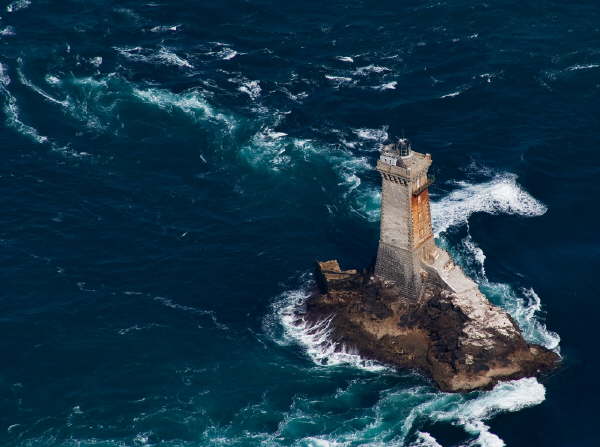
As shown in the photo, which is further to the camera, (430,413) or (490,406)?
(490,406)

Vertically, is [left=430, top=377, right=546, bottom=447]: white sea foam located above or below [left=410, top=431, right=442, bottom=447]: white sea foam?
above

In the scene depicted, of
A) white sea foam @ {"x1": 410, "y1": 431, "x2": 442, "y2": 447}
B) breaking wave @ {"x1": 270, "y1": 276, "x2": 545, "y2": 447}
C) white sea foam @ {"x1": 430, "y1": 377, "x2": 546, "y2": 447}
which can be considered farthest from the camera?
white sea foam @ {"x1": 430, "y1": 377, "x2": 546, "y2": 447}

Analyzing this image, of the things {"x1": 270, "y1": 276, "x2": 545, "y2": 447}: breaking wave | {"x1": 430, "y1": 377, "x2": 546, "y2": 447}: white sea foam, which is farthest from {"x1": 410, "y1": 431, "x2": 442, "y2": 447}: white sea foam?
{"x1": 430, "y1": 377, "x2": 546, "y2": 447}: white sea foam

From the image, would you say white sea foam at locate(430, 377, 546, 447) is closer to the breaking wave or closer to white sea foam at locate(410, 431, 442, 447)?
the breaking wave

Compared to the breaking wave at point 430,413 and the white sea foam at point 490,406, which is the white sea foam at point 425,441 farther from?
the white sea foam at point 490,406

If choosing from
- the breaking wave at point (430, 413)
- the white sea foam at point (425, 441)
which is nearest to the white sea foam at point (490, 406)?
the breaking wave at point (430, 413)

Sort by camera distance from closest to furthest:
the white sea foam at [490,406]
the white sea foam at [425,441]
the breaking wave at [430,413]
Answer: the white sea foam at [425,441] < the breaking wave at [430,413] < the white sea foam at [490,406]

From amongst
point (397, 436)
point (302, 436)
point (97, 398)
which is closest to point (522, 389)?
point (397, 436)

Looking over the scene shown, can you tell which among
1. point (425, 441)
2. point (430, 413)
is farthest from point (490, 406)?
point (425, 441)

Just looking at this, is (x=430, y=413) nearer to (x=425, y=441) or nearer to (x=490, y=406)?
(x=425, y=441)

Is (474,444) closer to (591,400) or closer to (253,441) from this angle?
(591,400)

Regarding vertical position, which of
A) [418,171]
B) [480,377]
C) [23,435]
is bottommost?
[23,435]
